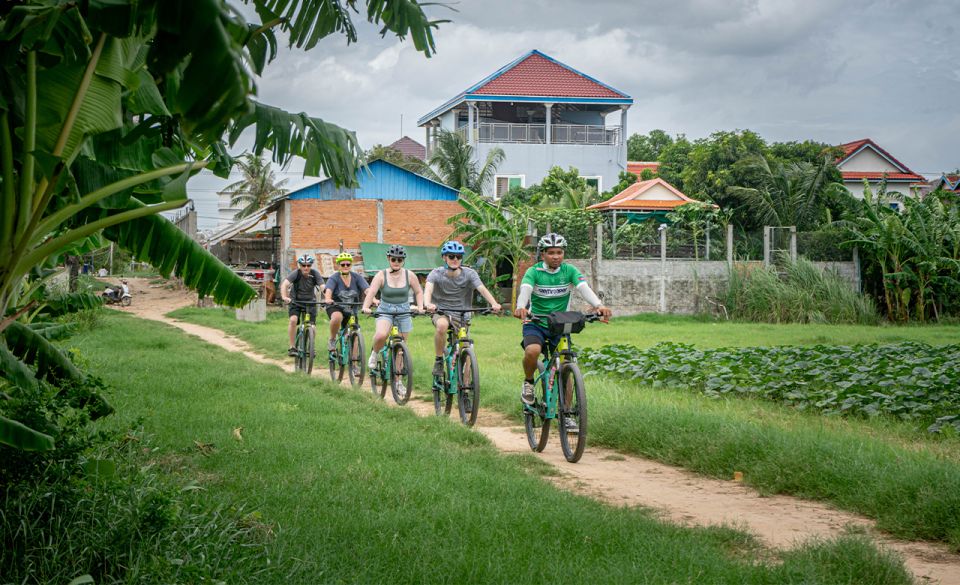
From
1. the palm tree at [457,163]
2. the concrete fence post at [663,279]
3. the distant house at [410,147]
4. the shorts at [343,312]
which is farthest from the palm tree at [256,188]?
the shorts at [343,312]

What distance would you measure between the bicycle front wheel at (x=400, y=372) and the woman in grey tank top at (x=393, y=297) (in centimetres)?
24

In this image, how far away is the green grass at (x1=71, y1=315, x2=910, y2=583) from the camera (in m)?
4.91

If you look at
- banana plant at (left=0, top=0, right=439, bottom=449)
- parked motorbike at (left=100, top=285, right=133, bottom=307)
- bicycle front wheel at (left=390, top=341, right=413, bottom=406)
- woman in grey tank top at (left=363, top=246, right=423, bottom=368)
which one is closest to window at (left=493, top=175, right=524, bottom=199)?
parked motorbike at (left=100, top=285, right=133, bottom=307)

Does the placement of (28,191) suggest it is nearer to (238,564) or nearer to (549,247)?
(238,564)

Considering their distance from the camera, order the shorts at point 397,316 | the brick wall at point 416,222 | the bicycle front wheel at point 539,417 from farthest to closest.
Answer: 1. the brick wall at point 416,222
2. the shorts at point 397,316
3. the bicycle front wheel at point 539,417

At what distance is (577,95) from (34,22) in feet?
128

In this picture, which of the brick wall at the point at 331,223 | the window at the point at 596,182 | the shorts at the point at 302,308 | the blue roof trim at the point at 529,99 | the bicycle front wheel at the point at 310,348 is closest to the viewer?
the bicycle front wheel at the point at 310,348

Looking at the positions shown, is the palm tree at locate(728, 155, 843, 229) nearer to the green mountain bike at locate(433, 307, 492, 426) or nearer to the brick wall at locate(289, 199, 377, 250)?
the brick wall at locate(289, 199, 377, 250)

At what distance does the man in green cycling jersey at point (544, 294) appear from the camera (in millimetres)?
9094

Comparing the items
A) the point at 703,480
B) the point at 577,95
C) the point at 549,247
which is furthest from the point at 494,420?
the point at 577,95

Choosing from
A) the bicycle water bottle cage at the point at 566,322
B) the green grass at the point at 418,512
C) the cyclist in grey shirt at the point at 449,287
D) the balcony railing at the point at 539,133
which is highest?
the balcony railing at the point at 539,133

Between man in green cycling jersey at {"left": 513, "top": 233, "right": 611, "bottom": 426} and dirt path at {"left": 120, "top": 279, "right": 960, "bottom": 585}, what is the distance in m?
0.91

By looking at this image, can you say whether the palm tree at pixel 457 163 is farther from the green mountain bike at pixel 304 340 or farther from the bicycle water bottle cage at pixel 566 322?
the bicycle water bottle cage at pixel 566 322

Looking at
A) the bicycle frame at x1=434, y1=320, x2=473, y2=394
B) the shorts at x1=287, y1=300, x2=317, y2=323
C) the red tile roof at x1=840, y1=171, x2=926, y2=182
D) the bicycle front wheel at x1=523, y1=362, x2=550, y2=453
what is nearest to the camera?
the bicycle front wheel at x1=523, y1=362, x2=550, y2=453
